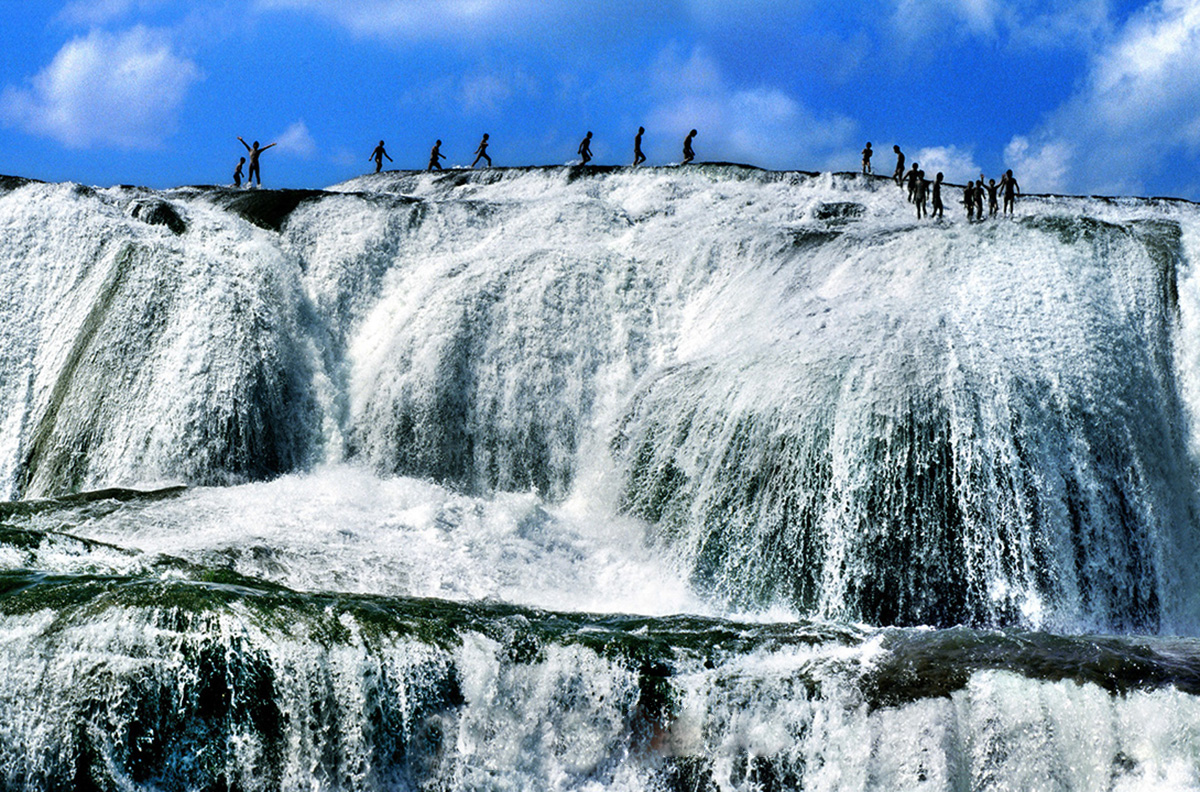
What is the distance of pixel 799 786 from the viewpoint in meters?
9.06

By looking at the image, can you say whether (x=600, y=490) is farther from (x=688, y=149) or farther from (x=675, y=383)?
(x=688, y=149)

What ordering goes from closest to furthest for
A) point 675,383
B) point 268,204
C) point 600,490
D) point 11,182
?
point 675,383
point 600,490
point 11,182
point 268,204

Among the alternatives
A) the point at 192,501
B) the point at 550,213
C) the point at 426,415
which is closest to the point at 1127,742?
the point at 192,501

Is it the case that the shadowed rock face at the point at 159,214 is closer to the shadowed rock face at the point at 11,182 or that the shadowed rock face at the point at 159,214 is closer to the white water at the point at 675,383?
the white water at the point at 675,383

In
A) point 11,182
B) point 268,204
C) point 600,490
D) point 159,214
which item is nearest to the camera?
point 600,490

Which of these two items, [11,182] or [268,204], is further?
[268,204]

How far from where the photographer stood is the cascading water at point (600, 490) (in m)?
9.08

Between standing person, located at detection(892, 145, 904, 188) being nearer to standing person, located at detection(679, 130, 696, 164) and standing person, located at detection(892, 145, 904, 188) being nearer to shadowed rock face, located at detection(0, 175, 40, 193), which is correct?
standing person, located at detection(679, 130, 696, 164)

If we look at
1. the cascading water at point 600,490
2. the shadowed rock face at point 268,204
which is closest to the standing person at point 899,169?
the cascading water at point 600,490

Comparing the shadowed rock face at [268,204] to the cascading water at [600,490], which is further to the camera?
the shadowed rock face at [268,204]

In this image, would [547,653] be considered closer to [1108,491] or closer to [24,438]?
[1108,491]

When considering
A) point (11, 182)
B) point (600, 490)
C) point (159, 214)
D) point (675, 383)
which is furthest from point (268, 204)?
point (675, 383)

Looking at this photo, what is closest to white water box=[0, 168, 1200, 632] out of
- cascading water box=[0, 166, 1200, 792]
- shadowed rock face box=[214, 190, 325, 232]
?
cascading water box=[0, 166, 1200, 792]

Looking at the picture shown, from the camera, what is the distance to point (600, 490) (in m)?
17.2
